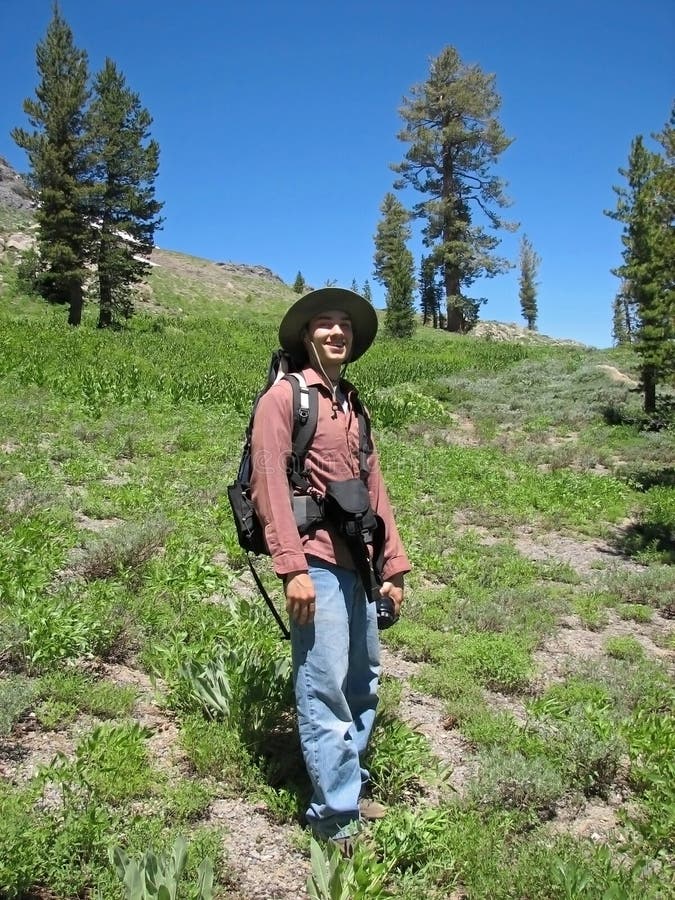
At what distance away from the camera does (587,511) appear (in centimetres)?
1100

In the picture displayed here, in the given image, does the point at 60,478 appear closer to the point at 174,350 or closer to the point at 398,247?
the point at 174,350

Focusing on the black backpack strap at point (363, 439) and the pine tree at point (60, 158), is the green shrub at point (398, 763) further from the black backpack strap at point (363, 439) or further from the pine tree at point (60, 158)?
the pine tree at point (60, 158)

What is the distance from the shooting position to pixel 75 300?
25000 mm

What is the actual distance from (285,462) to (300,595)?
1.99 ft

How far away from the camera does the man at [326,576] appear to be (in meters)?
2.82

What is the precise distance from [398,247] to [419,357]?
29.4 m

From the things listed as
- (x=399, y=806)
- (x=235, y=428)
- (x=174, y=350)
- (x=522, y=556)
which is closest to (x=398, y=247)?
(x=174, y=350)

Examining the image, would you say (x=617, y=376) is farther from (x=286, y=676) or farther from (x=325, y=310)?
(x=325, y=310)

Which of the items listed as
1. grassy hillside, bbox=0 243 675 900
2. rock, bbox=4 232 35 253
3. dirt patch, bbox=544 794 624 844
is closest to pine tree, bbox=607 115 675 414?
grassy hillside, bbox=0 243 675 900

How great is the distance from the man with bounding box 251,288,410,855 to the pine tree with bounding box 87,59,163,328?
2509 centimetres

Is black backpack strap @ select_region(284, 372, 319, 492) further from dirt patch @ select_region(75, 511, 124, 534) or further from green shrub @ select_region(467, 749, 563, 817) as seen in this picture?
dirt patch @ select_region(75, 511, 124, 534)

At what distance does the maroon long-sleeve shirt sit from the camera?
9.17 ft

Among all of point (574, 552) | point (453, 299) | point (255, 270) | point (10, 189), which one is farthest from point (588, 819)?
point (255, 270)

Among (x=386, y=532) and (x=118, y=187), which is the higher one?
(x=118, y=187)
